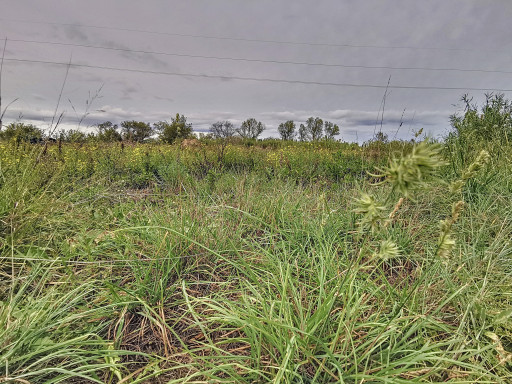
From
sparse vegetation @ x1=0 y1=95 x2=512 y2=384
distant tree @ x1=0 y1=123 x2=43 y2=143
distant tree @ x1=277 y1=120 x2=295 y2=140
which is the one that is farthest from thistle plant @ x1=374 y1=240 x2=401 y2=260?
distant tree @ x1=277 y1=120 x2=295 y2=140

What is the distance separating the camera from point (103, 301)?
1406 millimetres

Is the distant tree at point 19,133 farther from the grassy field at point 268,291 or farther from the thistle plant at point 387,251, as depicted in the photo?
the thistle plant at point 387,251

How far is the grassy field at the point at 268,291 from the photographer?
1.01m

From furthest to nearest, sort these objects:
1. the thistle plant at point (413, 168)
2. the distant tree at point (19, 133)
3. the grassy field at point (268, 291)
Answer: the distant tree at point (19, 133)
the grassy field at point (268, 291)
the thistle plant at point (413, 168)

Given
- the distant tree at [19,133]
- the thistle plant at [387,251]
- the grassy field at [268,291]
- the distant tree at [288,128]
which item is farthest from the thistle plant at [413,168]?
the distant tree at [288,128]

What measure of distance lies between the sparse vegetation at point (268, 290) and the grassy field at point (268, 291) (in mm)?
12

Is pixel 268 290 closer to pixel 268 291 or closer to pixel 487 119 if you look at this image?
pixel 268 291

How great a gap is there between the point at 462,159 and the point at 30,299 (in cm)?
400

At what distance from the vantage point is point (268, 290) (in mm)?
1526

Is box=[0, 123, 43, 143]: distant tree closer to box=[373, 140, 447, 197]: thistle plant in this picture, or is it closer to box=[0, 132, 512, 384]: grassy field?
box=[0, 132, 512, 384]: grassy field

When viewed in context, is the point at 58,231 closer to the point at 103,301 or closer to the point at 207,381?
the point at 103,301

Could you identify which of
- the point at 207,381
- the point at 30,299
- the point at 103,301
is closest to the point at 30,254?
the point at 30,299

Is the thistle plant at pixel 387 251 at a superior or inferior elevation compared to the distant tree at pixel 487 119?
inferior

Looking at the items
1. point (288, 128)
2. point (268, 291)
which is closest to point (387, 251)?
point (268, 291)
